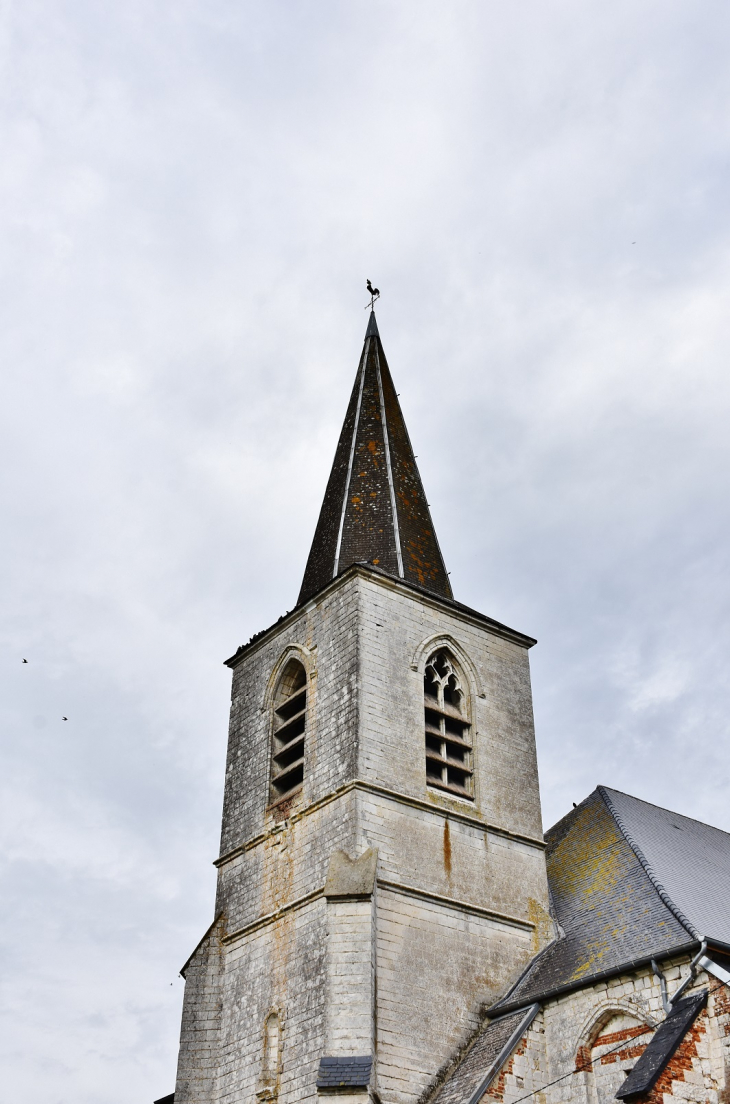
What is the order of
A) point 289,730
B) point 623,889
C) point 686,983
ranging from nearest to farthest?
point 686,983
point 623,889
point 289,730

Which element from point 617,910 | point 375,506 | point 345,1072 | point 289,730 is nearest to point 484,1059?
point 345,1072

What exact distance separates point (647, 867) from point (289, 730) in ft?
19.3

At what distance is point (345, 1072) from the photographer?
12.5 meters

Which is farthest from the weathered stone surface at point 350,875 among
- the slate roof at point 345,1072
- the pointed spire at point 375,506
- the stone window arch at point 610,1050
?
the pointed spire at point 375,506

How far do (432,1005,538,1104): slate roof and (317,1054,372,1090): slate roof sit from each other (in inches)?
45.2

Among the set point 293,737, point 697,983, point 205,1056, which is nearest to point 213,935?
point 205,1056

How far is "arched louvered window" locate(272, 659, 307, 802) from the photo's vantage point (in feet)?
54.5

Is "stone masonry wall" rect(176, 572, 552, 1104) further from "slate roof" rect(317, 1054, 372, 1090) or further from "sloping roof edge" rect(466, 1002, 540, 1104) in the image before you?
"sloping roof edge" rect(466, 1002, 540, 1104)

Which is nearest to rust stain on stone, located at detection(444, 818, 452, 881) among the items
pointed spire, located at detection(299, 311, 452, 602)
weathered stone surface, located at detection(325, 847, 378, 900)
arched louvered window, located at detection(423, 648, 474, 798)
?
arched louvered window, located at detection(423, 648, 474, 798)

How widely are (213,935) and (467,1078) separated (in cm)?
478

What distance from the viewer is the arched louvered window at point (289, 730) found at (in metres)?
16.6

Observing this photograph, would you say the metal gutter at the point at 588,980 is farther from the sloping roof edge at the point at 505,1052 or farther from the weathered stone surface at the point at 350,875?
the weathered stone surface at the point at 350,875

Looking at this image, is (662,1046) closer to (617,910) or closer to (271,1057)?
(617,910)

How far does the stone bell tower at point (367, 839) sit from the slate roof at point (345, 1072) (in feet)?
Answer: 0.06
